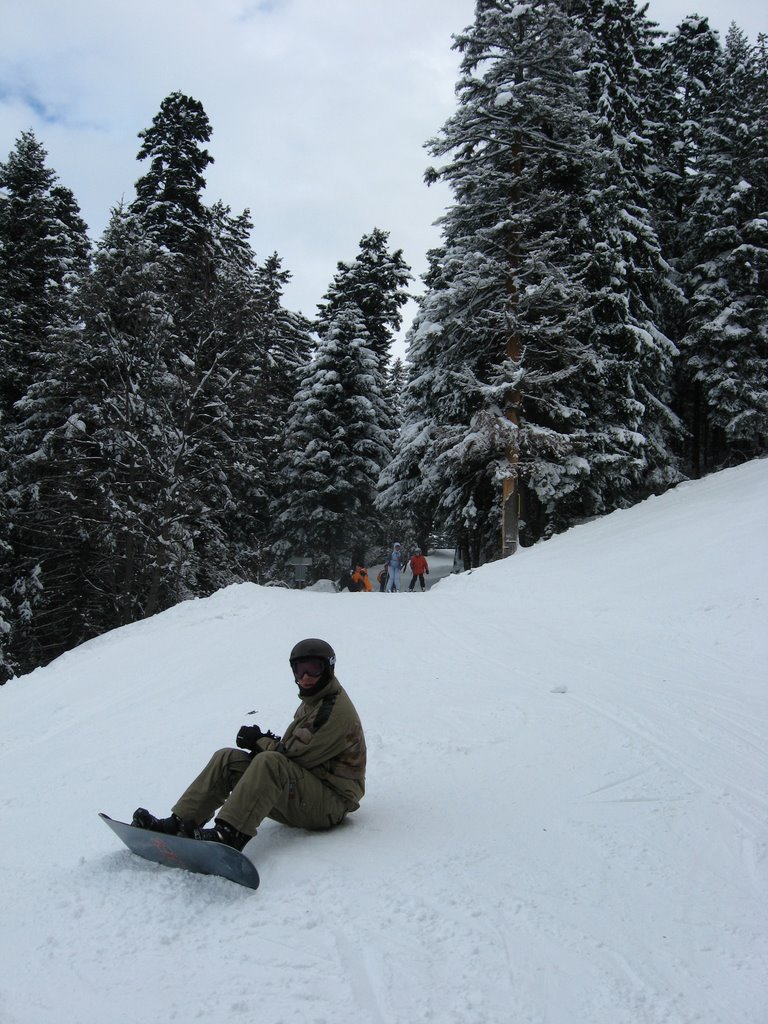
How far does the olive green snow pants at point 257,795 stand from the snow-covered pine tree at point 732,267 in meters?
20.1

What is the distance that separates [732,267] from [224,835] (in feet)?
75.1

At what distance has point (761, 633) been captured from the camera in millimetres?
8688

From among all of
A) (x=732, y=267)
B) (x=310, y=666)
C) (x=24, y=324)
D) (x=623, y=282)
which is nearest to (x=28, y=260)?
(x=24, y=324)

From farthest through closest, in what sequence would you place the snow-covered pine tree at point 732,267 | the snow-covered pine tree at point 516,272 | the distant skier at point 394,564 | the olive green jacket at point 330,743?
the distant skier at point 394,564, the snow-covered pine tree at point 732,267, the snow-covered pine tree at point 516,272, the olive green jacket at point 330,743

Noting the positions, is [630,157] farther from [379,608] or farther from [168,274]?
[379,608]

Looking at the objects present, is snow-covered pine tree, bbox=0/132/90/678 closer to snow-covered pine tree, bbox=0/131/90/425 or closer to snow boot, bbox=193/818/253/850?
snow-covered pine tree, bbox=0/131/90/425

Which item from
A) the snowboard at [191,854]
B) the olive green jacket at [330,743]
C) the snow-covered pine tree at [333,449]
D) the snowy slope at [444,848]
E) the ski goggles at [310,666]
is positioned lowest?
the snowy slope at [444,848]

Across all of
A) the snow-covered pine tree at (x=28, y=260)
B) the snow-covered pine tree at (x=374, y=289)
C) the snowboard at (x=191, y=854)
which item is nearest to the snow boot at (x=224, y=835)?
the snowboard at (x=191, y=854)

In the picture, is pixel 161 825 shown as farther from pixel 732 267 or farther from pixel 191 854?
pixel 732 267

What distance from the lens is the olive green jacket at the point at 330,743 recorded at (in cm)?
427

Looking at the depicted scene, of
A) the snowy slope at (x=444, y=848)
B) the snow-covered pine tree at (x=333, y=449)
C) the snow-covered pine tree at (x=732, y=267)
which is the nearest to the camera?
the snowy slope at (x=444, y=848)

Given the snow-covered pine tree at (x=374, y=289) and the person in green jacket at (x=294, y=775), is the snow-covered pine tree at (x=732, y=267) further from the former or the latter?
the person in green jacket at (x=294, y=775)

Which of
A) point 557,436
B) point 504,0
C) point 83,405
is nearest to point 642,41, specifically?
point 504,0

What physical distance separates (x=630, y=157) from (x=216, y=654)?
61.8 feet
